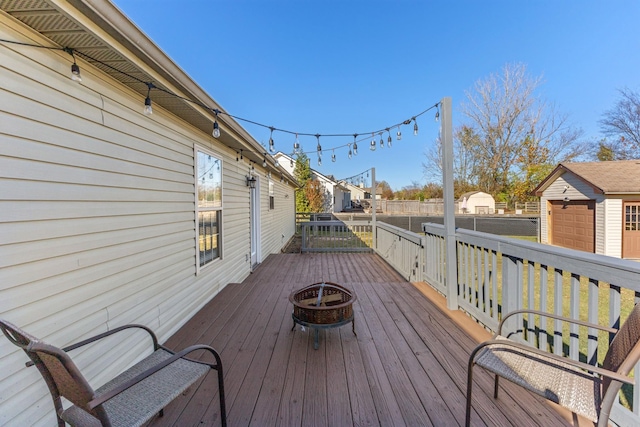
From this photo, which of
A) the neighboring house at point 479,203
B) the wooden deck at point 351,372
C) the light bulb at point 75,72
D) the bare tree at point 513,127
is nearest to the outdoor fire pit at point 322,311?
the wooden deck at point 351,372

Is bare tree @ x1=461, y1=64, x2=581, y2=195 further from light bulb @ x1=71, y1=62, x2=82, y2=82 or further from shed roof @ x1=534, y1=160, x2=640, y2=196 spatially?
light bulb @ x1=71, y1=62, x2=82, y2=82

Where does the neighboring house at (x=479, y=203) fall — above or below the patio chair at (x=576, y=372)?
above

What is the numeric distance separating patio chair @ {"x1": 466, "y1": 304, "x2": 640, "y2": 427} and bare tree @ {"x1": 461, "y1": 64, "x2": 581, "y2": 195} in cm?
2661

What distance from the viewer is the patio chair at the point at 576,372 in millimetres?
1072

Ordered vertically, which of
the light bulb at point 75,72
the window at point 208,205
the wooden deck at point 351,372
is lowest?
the wooden deck at point 351,372

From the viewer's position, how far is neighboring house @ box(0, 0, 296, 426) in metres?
1.39

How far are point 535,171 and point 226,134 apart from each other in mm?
27430

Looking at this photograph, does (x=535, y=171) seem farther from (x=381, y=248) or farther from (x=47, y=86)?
(x=47, y=86)

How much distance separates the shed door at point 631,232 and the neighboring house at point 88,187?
536 inches

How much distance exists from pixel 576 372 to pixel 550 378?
152 mm

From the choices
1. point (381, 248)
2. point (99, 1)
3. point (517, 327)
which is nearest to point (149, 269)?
point (99, 1)

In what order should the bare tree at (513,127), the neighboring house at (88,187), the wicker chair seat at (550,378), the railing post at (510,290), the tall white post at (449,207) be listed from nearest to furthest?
the wicker chair seat at (550,378), the neighboring house at (88,187), the railing post at (510,290), the tall white post at (449,207), the bare tree at (513,127)

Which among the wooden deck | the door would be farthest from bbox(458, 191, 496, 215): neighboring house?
the wooden deck

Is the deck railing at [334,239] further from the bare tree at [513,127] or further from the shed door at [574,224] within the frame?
the bare tree at [513,127]
